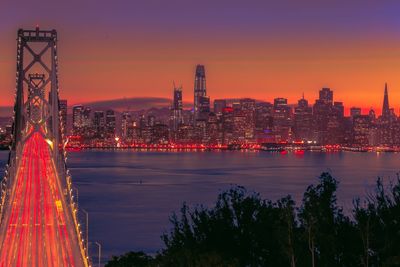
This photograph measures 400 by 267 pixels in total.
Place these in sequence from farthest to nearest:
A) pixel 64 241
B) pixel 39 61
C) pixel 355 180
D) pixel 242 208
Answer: pixel 355 180 → pixel 39 61 → pixel 64 241 → pixel 242 208

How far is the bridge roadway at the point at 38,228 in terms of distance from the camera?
21188 mm

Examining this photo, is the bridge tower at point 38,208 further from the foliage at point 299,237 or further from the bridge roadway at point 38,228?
the foliage at point 299,237

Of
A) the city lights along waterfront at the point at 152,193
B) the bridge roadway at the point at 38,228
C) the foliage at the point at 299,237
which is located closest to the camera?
the foliage at the point at 299,237

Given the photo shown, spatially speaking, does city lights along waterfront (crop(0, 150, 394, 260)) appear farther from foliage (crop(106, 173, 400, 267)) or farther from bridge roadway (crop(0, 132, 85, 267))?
foliage (crop(106, 173, 400, 267))

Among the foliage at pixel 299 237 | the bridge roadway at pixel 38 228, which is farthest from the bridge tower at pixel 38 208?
the foliage at pixel 299 237

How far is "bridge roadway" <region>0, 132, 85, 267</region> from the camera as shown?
834 inches

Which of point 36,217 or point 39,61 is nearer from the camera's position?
point 36,217

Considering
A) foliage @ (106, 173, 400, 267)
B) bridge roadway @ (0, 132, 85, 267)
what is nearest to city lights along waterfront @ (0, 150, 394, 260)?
bridge roadway @ (0, 132, 85, 267)

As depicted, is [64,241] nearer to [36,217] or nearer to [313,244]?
[36,217]

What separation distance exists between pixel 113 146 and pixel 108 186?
104 meters

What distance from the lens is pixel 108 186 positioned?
192 feet

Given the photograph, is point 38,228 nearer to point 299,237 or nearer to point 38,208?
point 38,208

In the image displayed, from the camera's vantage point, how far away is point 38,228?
2723 centimetres

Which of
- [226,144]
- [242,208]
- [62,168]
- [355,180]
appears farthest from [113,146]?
[242,208]
